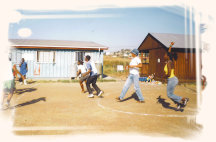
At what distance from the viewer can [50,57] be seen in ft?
51.0

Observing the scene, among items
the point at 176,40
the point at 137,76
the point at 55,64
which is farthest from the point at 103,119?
the point at 55,64

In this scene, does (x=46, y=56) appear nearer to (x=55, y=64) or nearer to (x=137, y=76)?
(x=55, y=64)

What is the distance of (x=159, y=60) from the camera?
1435 centimetres

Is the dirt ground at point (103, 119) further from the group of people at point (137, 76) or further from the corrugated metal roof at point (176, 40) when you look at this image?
the corrugated metal roof at point (176, 40)

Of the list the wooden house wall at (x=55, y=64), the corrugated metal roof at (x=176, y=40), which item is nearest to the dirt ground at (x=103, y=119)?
the corrugated metal roof at (x=176, y=40)

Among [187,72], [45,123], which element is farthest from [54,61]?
[45,123]

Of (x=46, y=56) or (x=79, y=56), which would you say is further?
(x=79, y=56)

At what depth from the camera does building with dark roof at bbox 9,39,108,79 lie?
1505 cm

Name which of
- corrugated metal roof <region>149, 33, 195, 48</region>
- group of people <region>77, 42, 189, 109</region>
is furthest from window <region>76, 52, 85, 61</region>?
group of people <region>77, 42, 189, 109</region>

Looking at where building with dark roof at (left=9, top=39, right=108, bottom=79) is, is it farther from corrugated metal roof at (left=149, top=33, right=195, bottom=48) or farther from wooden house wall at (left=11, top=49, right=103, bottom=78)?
corrugated metal roof at (left=149, top=33, right=195, bottom=48)

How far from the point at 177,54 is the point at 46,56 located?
1077 centimetres

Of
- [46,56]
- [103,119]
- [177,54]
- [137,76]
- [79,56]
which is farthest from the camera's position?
[79,56]

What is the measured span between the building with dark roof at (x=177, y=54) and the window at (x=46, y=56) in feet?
27.8

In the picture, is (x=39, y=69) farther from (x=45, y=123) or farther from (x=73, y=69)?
(x=45, y=123)
